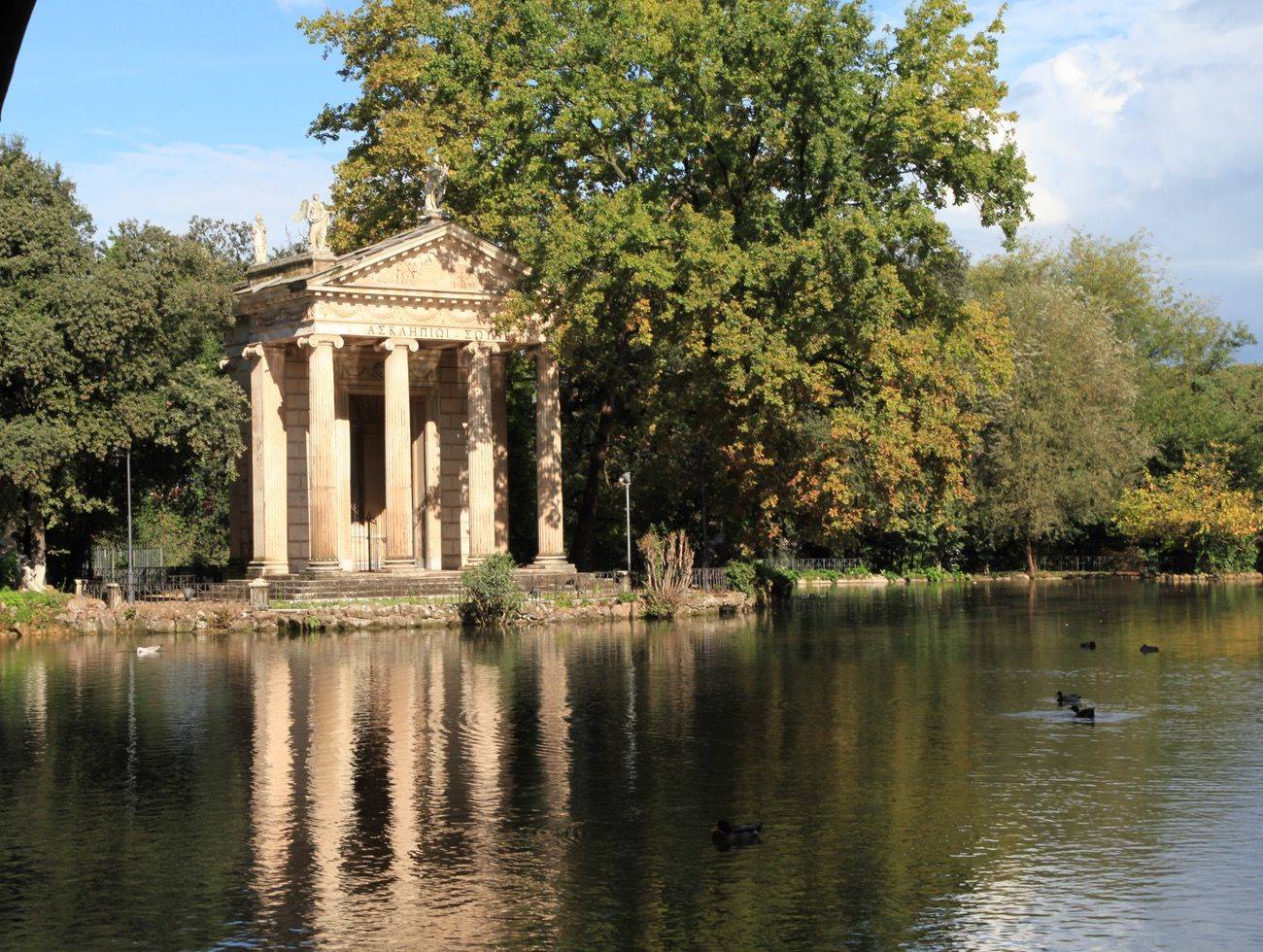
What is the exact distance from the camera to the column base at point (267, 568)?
4847cm

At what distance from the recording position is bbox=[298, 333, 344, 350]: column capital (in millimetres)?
47062

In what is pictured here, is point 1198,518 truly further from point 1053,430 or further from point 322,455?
point 322,455

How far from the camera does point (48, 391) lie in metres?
43.1

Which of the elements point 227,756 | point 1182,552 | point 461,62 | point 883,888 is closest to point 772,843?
point 883,888

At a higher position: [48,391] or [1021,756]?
[48,391]

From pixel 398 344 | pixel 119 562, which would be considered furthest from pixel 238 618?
pixel 119 562

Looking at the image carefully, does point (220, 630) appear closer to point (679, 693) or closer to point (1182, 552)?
point (679, 693)

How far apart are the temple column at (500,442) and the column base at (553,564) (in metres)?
2.26

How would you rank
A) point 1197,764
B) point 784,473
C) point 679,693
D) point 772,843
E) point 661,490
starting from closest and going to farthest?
point 772,843 → point 1197,764 → point 679,693 → point 784,473 → point 661,490

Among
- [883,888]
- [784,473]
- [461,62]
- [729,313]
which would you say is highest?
[461,62]

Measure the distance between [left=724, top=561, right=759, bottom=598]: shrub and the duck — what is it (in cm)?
3554

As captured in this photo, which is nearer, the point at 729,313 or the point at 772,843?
the point at 772,843

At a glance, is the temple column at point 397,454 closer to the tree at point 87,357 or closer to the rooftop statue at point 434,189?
the rooftop statue at point 434,189

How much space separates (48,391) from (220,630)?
26.1 ft
